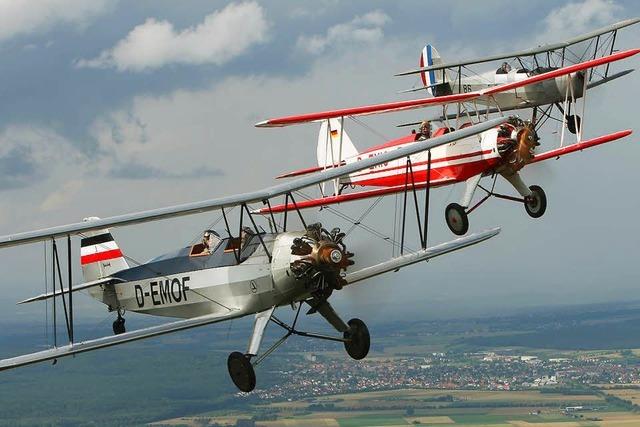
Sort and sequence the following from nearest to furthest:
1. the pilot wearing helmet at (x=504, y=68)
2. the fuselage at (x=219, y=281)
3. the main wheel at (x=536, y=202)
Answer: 1. the fuselage at (x=219, y=281)
2. the main wheel at (x=536, y=202)
3. the pilot wearing helmet at (x=504, y=68)

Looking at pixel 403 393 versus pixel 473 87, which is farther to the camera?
pixel 403 393

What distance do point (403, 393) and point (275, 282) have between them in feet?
482

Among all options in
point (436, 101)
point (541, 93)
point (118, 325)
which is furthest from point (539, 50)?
point (118, 325)

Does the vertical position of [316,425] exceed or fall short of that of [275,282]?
it falls short

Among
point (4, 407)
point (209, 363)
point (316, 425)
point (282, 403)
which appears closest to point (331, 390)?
point (282, 403)

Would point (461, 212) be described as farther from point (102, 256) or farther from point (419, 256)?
point (102, 256)

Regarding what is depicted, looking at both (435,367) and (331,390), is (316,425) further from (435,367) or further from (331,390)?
(435,367)

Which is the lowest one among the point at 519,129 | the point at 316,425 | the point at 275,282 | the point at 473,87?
the point at 316,425

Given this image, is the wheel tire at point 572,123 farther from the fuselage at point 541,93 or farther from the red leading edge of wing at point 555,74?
the red leading edge of wing at point 555,74

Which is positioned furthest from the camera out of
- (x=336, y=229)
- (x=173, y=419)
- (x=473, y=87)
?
(x=173, y=419)

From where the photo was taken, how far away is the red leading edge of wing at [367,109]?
92.5 feet

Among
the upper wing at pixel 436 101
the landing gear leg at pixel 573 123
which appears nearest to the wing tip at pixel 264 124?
the upper wing at pixel 436 101

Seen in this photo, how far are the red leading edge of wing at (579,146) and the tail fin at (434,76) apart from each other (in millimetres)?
5692

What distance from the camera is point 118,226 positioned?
2025 centimetres
